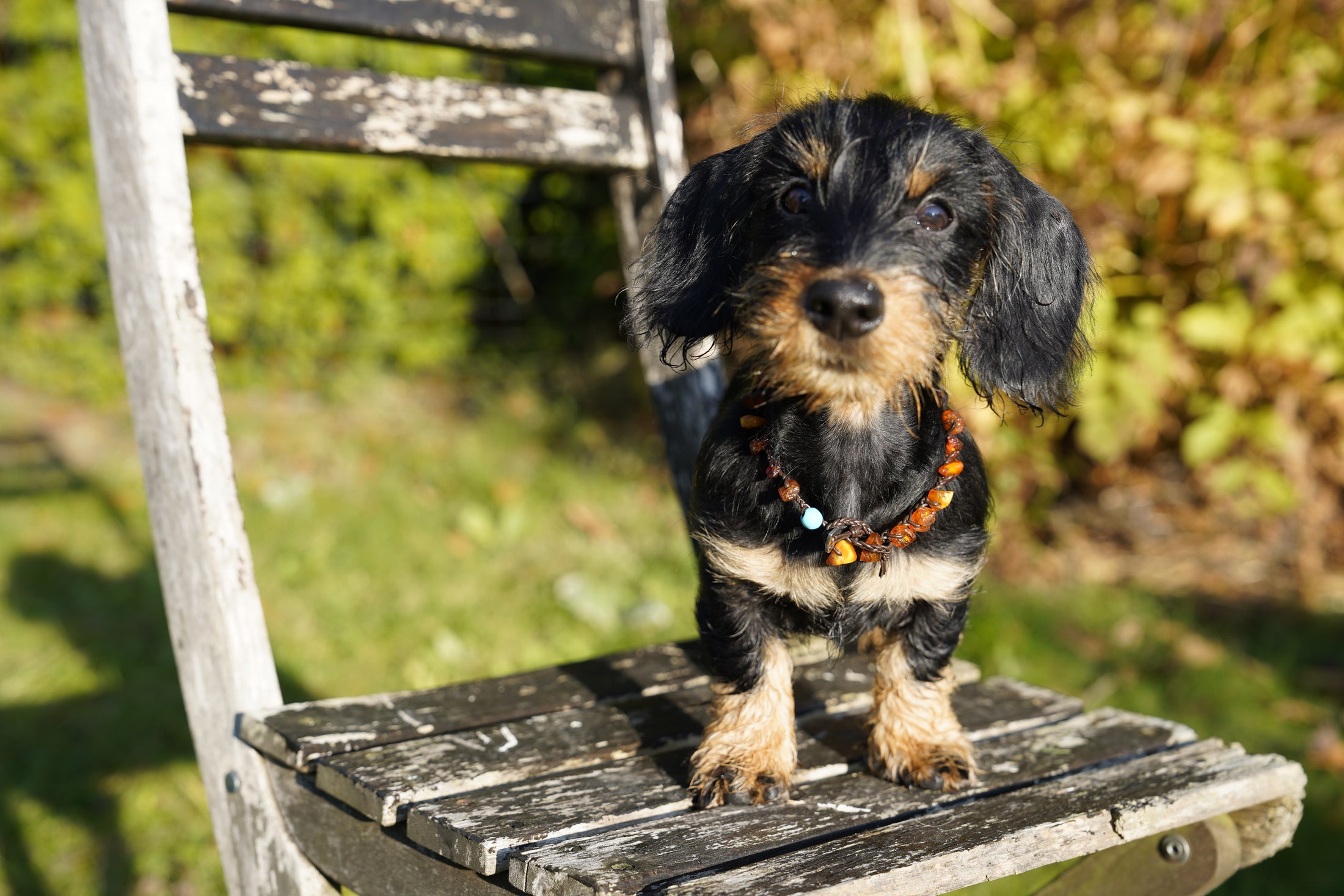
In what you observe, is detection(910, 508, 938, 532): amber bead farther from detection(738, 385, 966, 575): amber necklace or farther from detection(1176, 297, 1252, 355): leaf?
detection(1176, 297, 1252, 355): leaf

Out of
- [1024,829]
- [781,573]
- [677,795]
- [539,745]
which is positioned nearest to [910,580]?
[781,573]

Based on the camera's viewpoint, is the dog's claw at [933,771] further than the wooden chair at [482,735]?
Yes

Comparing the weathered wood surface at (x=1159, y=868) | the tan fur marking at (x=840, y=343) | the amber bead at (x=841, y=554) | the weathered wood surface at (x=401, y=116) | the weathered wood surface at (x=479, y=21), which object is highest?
the weathered wood surface at (x=479, y=21)

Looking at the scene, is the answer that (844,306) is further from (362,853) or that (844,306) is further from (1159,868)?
(1159,868)

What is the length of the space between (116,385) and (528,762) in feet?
16.0

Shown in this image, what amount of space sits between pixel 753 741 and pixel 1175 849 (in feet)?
2.91

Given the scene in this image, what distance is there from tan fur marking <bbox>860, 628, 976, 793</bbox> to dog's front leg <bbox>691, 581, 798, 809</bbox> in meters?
0.17

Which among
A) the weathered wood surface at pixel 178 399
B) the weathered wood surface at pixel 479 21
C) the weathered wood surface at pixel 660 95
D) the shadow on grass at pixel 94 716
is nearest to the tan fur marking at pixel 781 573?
the weathered wood surface at pixel 178 399

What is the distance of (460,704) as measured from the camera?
2.26 m

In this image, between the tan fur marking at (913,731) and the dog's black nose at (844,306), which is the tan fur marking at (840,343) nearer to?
the dog's black nose at (844,306)

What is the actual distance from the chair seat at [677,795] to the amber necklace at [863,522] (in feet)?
1.40

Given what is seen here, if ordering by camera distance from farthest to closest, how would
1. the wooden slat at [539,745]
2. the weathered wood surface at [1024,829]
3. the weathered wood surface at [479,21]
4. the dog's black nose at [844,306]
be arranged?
the weathered wood surface at [479,21] < the wooden slat at [539,745] < the dog's black nose at [844,306] < the weathered wood surface at [1024,829]

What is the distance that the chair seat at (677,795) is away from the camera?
1.61 metres

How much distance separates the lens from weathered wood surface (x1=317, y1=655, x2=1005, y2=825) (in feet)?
6.07
